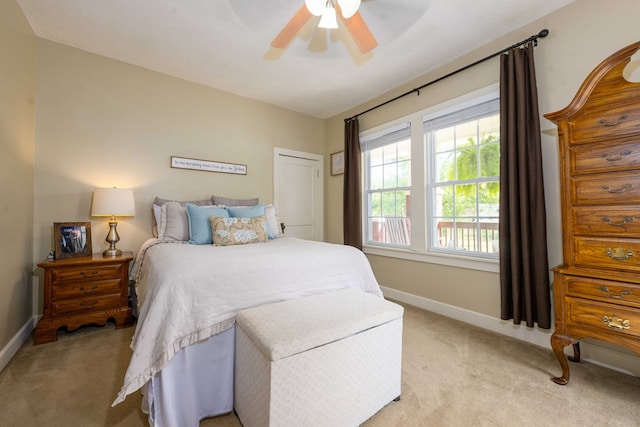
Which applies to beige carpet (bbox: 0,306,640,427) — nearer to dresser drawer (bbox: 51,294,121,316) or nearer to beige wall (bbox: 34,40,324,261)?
dresser drawer (bbox: 51,294,121,316)

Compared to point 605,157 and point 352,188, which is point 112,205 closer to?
point 352,188

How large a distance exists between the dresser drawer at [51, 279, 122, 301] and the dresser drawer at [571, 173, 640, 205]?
3449 mm

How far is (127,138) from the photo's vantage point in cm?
284

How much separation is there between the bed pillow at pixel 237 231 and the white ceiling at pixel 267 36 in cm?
160

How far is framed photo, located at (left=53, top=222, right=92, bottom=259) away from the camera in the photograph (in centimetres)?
234

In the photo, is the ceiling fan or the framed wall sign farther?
the framed wall sign

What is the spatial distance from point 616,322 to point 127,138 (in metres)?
4.05

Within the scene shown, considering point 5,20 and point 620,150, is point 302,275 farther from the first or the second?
point 5,20

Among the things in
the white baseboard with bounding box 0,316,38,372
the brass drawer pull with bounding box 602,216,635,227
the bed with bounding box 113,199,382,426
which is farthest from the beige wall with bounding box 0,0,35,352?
the brass drawer pull with bounding box 602,216,635,227

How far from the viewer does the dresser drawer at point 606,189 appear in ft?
4.71

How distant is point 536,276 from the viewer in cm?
201

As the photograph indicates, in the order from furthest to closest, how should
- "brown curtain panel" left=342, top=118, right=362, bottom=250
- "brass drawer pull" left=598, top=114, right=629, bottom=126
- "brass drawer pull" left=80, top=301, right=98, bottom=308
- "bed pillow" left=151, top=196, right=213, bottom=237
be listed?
1. "brown curtain panel" left=342, top=118, right=362, bottom=250
2. "bed pillow" left=151, top=196, right=213, bottom=237
3. "brass drawer pull" left=80, top=301, right=98, bottom=308
4. "brass drawer pull" left=598, top=114, right=629, bottom=126

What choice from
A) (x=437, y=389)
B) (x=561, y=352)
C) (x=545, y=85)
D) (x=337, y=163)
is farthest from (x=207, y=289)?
(x=337, y=163)

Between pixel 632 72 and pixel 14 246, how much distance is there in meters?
4.43
